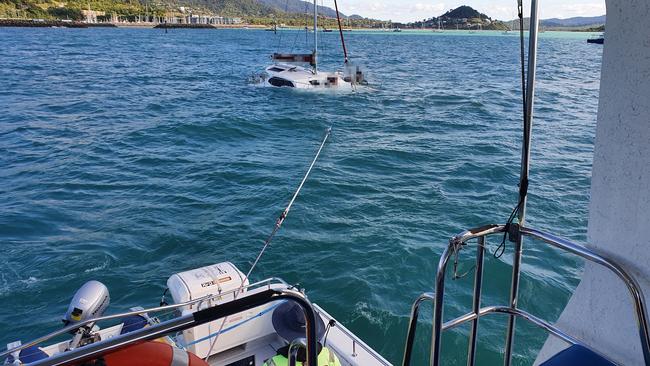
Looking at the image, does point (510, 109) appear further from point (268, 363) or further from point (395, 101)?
point (268, 363)

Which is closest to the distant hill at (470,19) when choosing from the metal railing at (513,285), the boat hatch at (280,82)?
the metal railing at (513,285)

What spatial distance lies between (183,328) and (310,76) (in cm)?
2993

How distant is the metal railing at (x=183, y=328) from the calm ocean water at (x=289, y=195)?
4758 mm

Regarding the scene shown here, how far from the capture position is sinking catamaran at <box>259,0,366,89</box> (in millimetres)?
30031

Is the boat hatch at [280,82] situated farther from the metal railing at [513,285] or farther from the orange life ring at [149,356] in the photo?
the orange life ring at [149,356]

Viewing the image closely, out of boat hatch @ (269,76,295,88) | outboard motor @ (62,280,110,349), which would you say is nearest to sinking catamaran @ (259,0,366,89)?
boat hatch @ (269,76,295,88)

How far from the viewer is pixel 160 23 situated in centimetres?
16600

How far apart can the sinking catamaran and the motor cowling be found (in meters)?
26.1

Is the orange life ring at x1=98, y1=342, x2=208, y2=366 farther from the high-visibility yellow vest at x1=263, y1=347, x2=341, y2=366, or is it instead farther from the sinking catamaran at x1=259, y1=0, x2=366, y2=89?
the sinking catamaran at x1=259, y1=0, x2=366, y2=89

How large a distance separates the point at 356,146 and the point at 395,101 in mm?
10138

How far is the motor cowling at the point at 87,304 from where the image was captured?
4.09 meters

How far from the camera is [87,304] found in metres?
4.12

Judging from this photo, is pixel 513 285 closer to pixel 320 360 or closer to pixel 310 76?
pixel 320 360

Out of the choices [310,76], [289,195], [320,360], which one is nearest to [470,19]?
[310,76]
